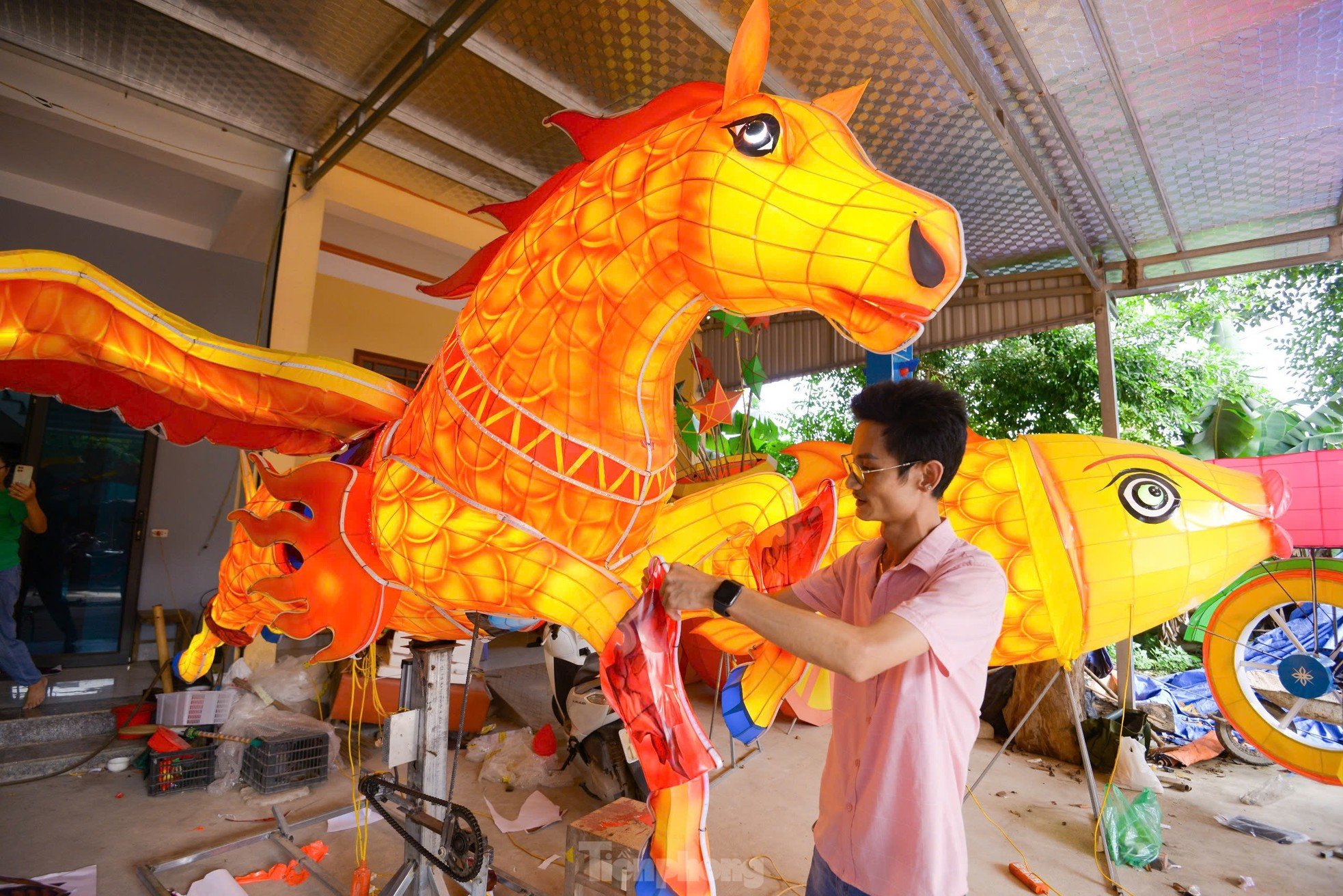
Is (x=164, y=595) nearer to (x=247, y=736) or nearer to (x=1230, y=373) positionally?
(x=247, y=736)

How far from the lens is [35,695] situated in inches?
148

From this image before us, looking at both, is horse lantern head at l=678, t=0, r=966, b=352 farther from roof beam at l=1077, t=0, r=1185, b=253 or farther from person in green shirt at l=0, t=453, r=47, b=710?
person in green shirt at l=0, t=453, r=47, b=710

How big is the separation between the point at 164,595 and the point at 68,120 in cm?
290

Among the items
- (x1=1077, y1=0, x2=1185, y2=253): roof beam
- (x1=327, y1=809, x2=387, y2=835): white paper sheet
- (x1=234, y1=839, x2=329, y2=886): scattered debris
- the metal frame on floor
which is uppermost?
(x1=1077, y1=0, x2=1185, y2=253): roof beam

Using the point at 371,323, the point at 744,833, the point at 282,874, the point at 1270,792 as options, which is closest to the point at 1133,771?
the point at 1270,792

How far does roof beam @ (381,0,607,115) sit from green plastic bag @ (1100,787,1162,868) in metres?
4.04

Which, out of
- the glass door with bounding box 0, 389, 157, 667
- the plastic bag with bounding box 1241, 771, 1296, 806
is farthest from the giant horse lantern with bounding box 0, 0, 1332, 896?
the plastic bag with bounding box 1241, 771, 1296, 806

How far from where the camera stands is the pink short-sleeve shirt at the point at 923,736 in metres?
0.95

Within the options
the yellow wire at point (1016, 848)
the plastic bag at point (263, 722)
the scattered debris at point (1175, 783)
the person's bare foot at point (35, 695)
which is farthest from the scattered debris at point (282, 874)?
the scattered debris at point (1175, 783)

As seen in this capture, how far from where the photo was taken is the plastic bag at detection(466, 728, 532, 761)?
161 inches

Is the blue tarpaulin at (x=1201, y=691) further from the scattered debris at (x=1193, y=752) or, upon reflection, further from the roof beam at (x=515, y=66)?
the roof beam at (x=515, y=66)

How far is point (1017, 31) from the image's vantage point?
8.62 feet

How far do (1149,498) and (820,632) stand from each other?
1.51 meters

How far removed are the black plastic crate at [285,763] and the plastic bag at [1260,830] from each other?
4836 millimetres
